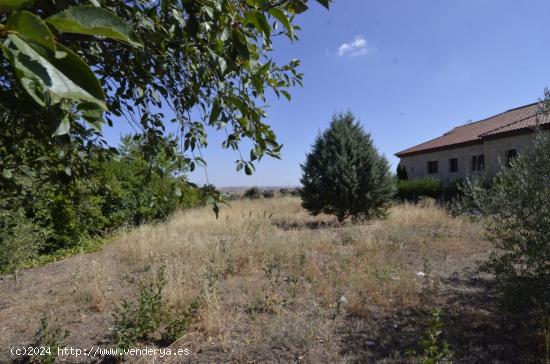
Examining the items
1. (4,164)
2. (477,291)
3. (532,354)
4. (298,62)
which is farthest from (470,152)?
(4,164)

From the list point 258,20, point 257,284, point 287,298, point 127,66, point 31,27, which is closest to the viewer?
point 31,27

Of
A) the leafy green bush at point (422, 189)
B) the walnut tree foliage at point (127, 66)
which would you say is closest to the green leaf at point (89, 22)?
the walnut tree foliage at point (127, 66)

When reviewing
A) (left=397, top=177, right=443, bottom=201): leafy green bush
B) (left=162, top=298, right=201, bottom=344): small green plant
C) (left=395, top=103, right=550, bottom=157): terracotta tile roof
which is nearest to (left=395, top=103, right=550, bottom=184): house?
(left=395, top=103, right=550, bottom=157): terracotta tile roof

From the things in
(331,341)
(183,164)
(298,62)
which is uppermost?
(298,62)

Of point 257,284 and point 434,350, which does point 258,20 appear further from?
point 257,284

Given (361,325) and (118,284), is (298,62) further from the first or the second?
(118,284)

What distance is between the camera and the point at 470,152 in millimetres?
17828

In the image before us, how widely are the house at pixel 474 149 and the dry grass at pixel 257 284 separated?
8.68 metres

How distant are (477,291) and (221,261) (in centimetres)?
359

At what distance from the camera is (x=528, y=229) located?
132 inches

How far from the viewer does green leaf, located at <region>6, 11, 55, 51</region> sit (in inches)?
15.6

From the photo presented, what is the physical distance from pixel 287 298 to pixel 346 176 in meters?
6.41

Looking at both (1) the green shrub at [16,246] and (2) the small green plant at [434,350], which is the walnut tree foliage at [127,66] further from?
(1) the green shrub at [16,246]

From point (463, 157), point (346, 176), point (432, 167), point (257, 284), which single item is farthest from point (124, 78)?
point (432, 167)
